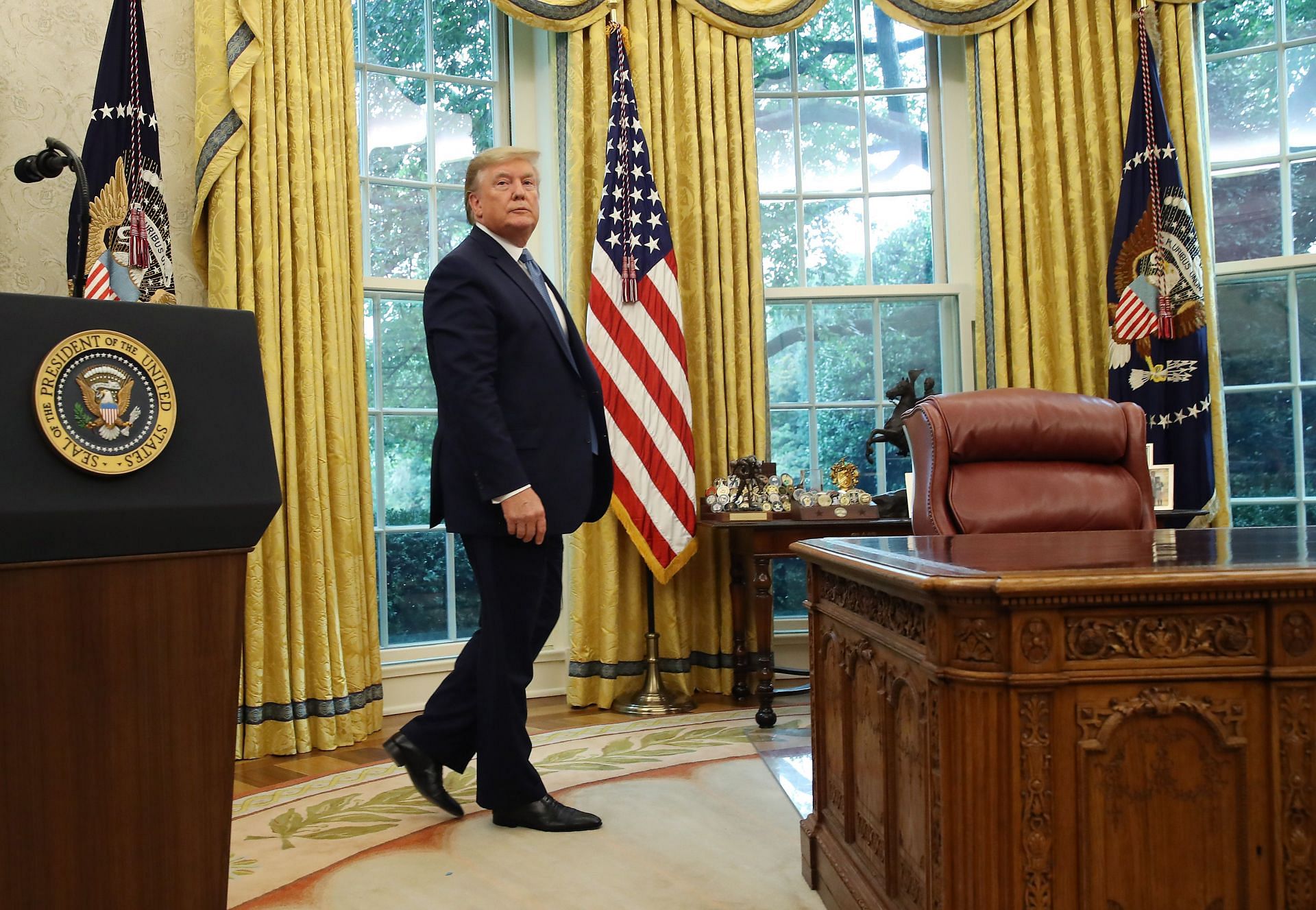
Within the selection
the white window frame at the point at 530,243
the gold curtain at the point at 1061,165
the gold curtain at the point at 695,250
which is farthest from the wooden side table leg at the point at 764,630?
the gold curtain at the point at 1061,165

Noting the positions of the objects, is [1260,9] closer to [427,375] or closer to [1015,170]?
[1015,170]

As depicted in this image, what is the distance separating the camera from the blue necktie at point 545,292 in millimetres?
2461

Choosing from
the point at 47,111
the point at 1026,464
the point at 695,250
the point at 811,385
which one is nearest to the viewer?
the point at 1026,464

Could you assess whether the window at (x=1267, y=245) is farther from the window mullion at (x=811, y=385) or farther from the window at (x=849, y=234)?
the window mullion at (x=811, y=385)

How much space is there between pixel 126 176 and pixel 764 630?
2332 mm

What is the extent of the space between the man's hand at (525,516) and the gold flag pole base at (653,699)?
1583mm

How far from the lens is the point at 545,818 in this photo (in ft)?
7.78

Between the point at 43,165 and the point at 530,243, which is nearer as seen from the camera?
the point at 43,165

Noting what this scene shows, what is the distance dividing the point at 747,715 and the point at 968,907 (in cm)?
236

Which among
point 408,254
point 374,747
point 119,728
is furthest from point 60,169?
point 408,254

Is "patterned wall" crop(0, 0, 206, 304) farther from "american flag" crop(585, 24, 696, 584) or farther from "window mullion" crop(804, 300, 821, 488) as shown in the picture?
"window mullion" crop(804, 300, 821, 488)

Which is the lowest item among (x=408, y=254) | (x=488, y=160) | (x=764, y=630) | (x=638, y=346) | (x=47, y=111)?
(x=764, y=630)

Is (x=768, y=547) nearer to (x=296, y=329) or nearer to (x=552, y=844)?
(x=552, y=844)

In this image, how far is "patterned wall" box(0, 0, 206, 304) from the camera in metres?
3.05
